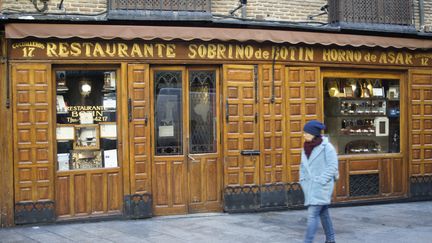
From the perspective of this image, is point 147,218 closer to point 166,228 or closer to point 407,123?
point 166,228

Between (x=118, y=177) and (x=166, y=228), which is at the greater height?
(x=118, y=177)

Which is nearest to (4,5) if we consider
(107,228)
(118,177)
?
(118,177)

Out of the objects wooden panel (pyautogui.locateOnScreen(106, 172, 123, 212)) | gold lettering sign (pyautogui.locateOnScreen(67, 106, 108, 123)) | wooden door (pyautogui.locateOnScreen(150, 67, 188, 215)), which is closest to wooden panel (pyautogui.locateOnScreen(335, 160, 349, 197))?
wooden door (pyautogui.locateOnScreen(150, 67, 188, 215))

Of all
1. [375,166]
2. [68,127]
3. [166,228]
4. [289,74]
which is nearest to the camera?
[166,228]

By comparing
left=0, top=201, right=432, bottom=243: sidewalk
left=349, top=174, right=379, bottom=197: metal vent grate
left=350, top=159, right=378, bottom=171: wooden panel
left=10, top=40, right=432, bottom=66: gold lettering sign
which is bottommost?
left=0, top=201, right=432, bottom=243: sidewalk

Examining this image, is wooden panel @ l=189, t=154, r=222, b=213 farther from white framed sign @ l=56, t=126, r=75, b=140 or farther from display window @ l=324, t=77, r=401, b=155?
Result: display window @ l=324, t=77, r=401, b=155

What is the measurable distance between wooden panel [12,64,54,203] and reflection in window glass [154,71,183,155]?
191cm

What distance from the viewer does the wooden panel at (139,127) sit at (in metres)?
9.67

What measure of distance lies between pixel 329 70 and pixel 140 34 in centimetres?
401

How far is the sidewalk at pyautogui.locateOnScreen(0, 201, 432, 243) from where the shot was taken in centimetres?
819

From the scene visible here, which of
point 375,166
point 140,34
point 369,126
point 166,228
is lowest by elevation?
point 166,228

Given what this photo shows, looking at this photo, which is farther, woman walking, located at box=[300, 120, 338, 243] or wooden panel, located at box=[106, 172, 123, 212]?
wooden panel, located at box=[106, 172, 123, 212]

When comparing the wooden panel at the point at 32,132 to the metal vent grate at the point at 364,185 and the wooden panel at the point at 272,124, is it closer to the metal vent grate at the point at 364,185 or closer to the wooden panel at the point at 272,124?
the wooden panel at the point at 272,124

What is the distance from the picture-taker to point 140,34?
367 inches
